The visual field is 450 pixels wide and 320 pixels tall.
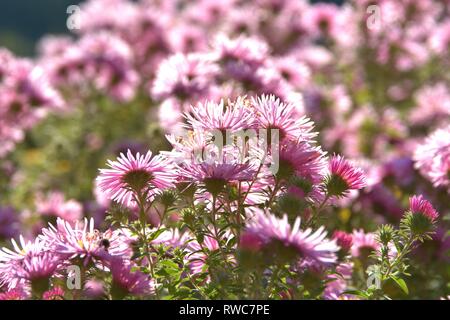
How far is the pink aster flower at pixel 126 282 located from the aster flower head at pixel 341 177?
0.65 meters

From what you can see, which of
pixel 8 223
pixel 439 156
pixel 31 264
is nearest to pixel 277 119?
pixel 31 264

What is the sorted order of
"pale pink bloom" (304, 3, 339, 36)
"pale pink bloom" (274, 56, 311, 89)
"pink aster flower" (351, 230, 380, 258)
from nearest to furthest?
"pink aster flower" (351, 230, 380, 258) < "pale pink bloom" (274, 56, 311, 89) < "pale pink bloom" (304, 3, 339, 36)

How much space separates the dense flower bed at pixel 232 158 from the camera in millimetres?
2062

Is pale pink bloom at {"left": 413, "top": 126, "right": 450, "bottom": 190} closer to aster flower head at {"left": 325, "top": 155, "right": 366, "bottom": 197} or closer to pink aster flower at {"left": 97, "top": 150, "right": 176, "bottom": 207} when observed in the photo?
aster flower head at {"left": 325, "top": 155, "right": 366, "bottom": 197}

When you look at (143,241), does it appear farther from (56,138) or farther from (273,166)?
(56,138)

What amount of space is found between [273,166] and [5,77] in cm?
315

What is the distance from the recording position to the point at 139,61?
20.7 feet

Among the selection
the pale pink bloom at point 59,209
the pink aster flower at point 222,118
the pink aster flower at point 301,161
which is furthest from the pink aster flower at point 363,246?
the pale pink bloom at point 59,209

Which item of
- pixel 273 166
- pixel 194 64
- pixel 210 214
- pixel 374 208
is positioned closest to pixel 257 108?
pixel 273 166

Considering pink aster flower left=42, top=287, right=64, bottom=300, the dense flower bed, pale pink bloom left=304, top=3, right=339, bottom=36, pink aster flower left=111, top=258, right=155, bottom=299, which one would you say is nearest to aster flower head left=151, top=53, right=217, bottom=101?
the dense flower bed

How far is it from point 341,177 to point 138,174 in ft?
1.92

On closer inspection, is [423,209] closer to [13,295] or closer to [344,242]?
[344,242]

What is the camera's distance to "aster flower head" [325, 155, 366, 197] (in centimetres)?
212

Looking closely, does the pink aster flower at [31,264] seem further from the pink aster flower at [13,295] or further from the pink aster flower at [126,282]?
the pink aster flower at [126,282]
